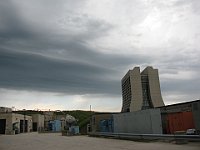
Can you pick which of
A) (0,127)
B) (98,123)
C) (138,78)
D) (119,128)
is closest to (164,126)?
(119,128)

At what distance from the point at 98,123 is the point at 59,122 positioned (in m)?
40.0

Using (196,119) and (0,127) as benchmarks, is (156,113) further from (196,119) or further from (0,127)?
(0,127)

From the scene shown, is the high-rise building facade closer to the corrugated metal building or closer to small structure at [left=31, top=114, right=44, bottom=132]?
small structure at [left=31, top=114, right=44, bottom=132]

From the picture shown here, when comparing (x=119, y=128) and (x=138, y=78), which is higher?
(x=138, y=78)

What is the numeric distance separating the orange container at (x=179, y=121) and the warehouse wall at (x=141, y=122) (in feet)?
8.28

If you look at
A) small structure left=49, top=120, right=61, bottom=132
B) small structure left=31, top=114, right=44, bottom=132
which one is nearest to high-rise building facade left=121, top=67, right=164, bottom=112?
small structure left=49, top=120, right=61, bottom=132

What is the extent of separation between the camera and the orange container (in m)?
31.9

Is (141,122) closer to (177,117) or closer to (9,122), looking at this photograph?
(177,117)

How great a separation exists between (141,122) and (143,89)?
93268 millimetres

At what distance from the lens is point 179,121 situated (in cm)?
3300

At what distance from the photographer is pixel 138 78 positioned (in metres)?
122

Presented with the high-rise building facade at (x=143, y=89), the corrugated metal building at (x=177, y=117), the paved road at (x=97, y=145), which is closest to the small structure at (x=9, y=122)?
the paved road at (x=97, y=145)

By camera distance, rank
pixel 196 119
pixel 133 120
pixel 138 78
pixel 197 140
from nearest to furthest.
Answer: pixel 197 140 → pixel 196 119 → pixel 133 120 → pixel 138 78

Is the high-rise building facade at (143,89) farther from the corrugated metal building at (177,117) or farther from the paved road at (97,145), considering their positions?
the paved road at (97,145)
